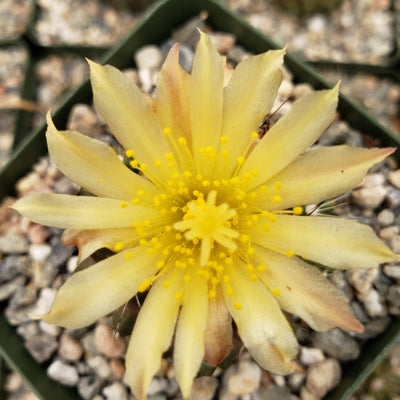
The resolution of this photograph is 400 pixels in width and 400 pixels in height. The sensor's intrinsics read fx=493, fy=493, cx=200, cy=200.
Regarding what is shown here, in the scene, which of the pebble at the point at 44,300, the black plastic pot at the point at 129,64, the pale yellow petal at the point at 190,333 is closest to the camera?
the pale yellow petal at the point at 190,333

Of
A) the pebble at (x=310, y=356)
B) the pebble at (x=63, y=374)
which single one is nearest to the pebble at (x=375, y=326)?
the pebble at (x=310, y=356)

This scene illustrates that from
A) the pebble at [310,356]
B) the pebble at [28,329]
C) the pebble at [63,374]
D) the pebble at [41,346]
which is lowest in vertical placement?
the pebble at [310,356]

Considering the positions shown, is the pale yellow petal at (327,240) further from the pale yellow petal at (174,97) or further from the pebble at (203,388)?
the pebble at (203,388)

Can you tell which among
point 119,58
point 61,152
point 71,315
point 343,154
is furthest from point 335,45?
point 71,315

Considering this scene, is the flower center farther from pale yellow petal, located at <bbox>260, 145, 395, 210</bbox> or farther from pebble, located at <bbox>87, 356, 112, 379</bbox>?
pebble, located at <bbox>87, 356, 112, 379</bbox>

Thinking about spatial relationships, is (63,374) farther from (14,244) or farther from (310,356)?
(310,356)

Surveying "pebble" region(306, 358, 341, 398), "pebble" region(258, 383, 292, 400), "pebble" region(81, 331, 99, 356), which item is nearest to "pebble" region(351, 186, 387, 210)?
"pebble" region(306, 358, 341, 398)

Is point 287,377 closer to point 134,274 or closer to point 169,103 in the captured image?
point 134,274
